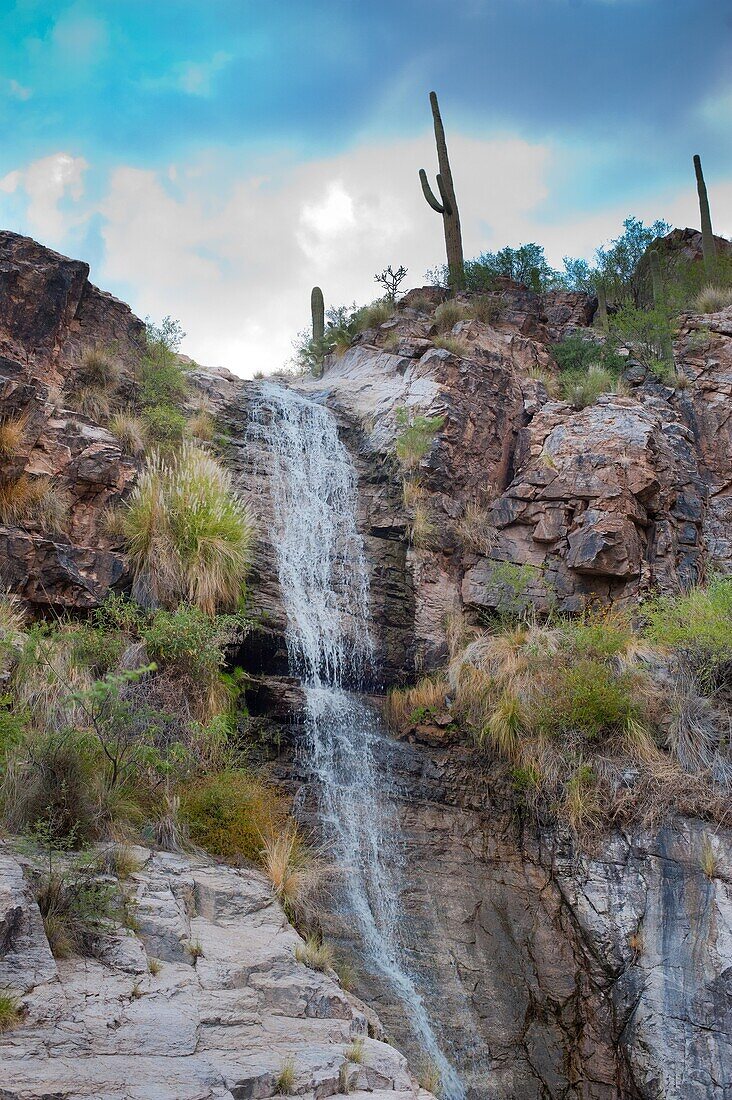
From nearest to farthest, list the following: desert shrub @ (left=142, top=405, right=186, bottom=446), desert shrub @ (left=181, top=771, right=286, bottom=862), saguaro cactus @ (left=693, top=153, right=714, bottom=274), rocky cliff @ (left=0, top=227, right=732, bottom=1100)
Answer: rocky cliff @ (left=0, top=227, right=732, bottom=1100), desert shrub @ (left=181, top=771, right=286, bottom=862), desert shrub @ (left=142, top=405, right=186, bottom=446), saguaro cactus @ (left=693, top=153, right=714, bottom=274)

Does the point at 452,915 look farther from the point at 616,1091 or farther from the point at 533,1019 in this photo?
the point at 616,1091

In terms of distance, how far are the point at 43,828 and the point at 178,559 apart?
4.26 meters

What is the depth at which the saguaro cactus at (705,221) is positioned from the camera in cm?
1977

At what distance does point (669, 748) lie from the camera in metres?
8.85

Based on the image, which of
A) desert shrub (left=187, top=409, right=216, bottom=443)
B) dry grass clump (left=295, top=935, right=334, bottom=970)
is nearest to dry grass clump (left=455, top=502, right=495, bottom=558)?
desert shrub (left=187, top=409, right=216, bottom=443)

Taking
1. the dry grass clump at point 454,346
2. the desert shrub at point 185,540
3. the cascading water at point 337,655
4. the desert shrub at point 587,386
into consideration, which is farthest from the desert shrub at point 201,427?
the desert shrub at point 587,386

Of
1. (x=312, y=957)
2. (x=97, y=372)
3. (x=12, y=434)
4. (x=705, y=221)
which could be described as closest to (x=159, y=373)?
(x=97, y=372)

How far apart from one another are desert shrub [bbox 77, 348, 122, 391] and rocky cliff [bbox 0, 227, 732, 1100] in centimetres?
16

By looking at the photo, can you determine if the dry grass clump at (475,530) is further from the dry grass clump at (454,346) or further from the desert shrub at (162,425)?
the desert shrub at (162,425)

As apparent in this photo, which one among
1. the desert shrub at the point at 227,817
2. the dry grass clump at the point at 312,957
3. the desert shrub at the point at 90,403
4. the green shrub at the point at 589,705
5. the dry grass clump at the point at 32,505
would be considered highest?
the desert shrub at the point at 90,403

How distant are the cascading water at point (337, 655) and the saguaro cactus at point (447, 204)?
5.92 metres

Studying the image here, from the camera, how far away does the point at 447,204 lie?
1952 cm

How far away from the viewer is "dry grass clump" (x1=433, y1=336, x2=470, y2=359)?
15125 millimetres

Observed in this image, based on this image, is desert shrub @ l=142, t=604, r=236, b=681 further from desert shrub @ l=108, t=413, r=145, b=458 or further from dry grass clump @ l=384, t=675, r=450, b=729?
desert shrub @ l=108, t=413, r=145, b=458
